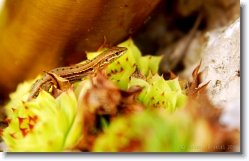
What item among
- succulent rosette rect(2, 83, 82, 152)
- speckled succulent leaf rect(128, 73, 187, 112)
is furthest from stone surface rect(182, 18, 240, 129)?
succulent rosette rect(2, 83, 82, 152)

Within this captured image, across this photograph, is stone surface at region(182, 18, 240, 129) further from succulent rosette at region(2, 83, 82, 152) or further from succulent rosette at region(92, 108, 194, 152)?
succulent rosette at region(2, 83, 82, 152)

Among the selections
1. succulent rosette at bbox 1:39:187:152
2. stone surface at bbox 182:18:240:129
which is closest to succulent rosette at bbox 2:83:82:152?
succulent rosette at bbox 1:39:187:152

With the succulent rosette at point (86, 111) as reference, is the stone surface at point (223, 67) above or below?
above

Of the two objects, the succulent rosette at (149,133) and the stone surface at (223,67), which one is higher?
the stone surface at (223,67)

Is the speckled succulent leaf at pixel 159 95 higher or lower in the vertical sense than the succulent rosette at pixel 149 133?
higher

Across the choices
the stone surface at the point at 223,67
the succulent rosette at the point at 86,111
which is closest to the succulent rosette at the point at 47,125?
the succulent rosette at the point at 86,111

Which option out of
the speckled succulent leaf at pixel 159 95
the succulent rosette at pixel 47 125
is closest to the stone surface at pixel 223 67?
the speckled succulent leaf at pixel 159 95

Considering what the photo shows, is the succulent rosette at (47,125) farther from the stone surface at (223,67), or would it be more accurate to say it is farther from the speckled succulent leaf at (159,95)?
the stone surface at (223,67)

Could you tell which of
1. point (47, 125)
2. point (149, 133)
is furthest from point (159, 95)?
point (47, 125)

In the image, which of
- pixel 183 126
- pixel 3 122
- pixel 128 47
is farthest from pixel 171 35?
pixel 3 122

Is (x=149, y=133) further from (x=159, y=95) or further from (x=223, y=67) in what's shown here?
(x=223, y=67)

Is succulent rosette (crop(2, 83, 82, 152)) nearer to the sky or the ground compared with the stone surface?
nearer to the ground
